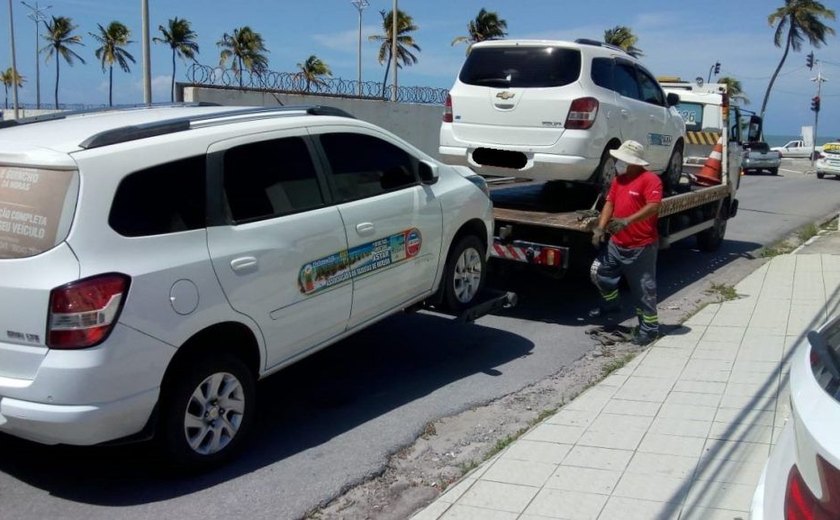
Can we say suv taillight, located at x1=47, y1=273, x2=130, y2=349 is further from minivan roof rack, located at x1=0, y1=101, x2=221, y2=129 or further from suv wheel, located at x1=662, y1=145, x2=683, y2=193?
suv wheel, located at x1=662, y1=145, x2=683, y2=193

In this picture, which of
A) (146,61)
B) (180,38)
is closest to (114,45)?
(180,38)

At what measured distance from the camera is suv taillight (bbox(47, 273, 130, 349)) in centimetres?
386

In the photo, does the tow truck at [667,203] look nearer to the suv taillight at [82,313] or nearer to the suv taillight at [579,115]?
the suv taillight at [579,115]

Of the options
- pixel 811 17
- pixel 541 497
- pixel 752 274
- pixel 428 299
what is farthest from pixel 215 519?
pixel 811 17

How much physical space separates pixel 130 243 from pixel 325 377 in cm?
260

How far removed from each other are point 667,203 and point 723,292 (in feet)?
4.25

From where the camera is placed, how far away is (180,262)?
426cm

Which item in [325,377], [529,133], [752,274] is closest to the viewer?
[325,377]

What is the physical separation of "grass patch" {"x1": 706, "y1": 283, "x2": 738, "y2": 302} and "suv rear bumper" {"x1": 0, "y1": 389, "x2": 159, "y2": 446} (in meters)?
6.92

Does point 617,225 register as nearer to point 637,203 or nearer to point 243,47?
point 637,203

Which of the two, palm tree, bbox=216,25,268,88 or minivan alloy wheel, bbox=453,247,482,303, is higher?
palm tree, bbox=216,25,268,88

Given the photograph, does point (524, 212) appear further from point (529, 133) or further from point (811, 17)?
point (811, 17)

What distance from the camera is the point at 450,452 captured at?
5.02 metres

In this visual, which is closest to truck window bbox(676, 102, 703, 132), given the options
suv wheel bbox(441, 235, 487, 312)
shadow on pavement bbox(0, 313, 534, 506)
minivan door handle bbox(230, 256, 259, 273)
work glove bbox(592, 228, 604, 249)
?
work glove bbox(592, 228, 604, 249)
